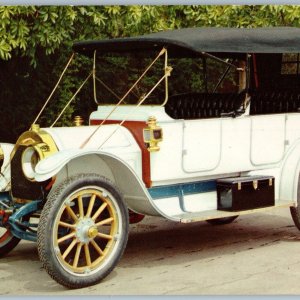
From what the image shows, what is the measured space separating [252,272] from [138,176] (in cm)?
117

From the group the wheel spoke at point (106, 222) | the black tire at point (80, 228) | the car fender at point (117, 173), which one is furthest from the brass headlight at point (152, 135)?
the wheel spoke at point (106, 222)

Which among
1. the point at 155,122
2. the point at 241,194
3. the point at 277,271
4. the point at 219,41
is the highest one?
the point at 219,41

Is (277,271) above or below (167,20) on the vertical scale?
below

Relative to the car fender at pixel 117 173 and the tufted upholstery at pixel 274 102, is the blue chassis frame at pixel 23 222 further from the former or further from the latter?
the tufted upholstery at pixel 274 102

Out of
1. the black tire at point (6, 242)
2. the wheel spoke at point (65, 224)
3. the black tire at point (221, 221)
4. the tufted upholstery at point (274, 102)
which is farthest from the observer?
the black tire at point (221, 221)

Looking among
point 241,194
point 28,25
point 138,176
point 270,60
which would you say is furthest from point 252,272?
point 28,25

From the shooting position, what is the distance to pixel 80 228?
554cm

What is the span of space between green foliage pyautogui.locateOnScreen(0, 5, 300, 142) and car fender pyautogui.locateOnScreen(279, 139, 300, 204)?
2.31 meters

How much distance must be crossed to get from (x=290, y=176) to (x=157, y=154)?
1.48m

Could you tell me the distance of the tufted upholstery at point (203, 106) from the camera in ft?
22.5

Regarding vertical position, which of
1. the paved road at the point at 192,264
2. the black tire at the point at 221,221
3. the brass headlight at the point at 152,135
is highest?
the brass headlight at the point at 152,135

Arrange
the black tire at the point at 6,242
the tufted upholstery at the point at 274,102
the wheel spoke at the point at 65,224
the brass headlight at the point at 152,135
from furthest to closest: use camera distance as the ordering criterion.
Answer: the tufted upholstery at the point at 274,102 → the black tire at the point at 6,242 → the brass headlight at the point at 152,135 → the wheel spoke at the point at 65,224

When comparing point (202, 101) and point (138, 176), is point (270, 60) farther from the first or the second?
point (138, 176)

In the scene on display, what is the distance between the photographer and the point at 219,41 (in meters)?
6.21
